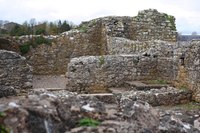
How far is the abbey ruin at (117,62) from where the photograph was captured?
11758 millimetres

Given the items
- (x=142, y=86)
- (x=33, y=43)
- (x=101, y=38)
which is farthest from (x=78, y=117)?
(x=101, y=38)

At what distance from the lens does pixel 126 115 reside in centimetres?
433

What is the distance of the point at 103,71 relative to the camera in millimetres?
13492

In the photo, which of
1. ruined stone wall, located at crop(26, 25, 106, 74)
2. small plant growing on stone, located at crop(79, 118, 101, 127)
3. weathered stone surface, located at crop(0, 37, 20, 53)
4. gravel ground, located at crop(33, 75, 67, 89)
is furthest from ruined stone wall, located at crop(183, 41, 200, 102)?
small plant growing on stone, located at crop(79, 118, 101, 127)

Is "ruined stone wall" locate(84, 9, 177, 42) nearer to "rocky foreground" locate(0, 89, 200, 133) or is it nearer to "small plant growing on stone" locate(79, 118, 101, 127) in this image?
"rocky foreground" locate(0, 89, 200, 133)

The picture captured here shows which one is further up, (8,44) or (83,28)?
(83,28)

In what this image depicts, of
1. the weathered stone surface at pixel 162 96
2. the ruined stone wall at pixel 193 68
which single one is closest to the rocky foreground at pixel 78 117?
the weathered stone surface at pixel 162 96

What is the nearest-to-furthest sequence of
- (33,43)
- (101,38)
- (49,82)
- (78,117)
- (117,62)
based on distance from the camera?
(78,117)
(117,62)
(49,82)
(33,43)
(101,38)

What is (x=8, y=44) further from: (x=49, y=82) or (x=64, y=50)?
(x=49, y=82)

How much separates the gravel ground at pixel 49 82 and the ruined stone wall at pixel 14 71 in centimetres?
74

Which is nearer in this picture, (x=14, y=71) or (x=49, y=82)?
(x=14, y=71)

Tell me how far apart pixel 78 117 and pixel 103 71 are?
934cm

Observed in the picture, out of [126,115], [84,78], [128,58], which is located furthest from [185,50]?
[126,115]

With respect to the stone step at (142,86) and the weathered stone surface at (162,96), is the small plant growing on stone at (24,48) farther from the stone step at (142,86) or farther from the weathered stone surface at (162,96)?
the weathered stone surface at (162,96)
